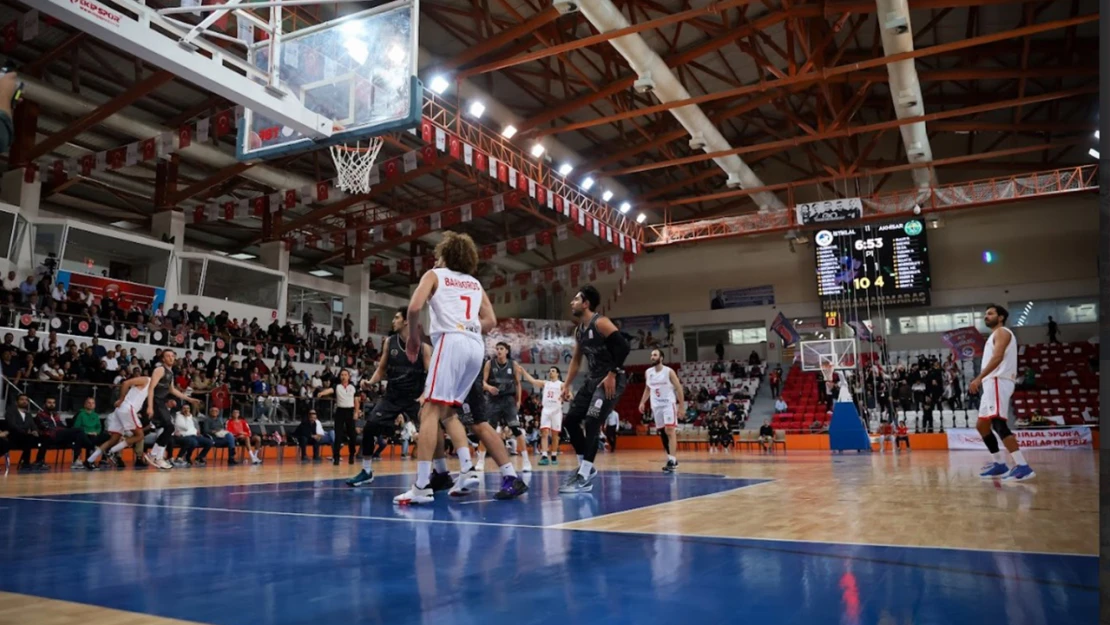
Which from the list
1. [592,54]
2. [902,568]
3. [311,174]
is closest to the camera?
[902,568]

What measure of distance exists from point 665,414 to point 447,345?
6.39m

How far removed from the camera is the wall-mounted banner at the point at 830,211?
23156 millimetres

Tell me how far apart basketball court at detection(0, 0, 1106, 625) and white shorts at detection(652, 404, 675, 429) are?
0.84 meters

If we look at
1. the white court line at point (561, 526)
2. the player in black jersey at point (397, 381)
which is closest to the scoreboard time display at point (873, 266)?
the player in black jersey at point (397, 381)

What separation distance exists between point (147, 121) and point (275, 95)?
561 inches

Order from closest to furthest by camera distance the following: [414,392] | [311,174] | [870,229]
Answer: [414,392], [311,174], [870,229]

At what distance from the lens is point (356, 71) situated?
945 centimetres

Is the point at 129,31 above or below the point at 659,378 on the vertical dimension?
above

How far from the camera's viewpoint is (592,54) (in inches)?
761

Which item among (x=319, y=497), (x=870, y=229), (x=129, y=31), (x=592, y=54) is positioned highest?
(x=592, y=54)

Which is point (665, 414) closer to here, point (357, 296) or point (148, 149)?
point (148, 149)

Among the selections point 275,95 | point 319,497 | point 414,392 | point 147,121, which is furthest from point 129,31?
point 147,121

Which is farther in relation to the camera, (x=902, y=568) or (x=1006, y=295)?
(x=1006, y=295)

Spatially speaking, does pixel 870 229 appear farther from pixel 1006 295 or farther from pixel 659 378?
pixel 659 378
